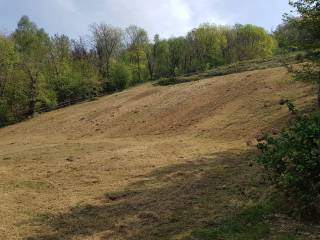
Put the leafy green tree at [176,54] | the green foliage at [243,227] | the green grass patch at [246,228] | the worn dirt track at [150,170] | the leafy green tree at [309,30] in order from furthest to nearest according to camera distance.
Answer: the leafy green tree at [176,54] → the leafy green tree at [309,30] → the worn dirt track at [150,170] → the green foliage at [243,227] → the green grass patch at [246,228]

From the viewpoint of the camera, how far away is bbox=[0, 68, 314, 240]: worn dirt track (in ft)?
30.0

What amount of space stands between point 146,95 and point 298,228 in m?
33.0

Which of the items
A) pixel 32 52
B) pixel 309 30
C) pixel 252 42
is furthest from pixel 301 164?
pixel 252 42

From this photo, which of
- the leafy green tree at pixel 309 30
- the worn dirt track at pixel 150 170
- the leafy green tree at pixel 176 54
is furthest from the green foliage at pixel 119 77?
the leafy green tree at pixel 309 30

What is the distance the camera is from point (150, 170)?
14359 mm

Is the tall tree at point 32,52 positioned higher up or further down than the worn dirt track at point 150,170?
higher up

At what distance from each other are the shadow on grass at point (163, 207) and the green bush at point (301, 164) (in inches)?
58.0

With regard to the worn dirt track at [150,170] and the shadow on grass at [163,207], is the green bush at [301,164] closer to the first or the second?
the shadow on grass at [163,207]

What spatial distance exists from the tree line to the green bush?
39.5m

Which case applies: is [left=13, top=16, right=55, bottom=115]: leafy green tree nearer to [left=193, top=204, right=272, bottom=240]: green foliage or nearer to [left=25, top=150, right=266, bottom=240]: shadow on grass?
[left=25, top=150, right=266, bottom=240]: shadow on grass

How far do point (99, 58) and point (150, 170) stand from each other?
52219 millimetres

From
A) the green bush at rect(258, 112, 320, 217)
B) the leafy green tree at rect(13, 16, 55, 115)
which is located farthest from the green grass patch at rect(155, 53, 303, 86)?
the green bush at rect(258, 112, 320, 217)

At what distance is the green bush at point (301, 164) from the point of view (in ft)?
A: 24.1

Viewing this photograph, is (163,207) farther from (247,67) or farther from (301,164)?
(247,67)
